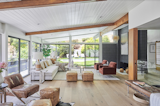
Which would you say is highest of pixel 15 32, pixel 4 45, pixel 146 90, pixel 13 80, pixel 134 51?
pixel 15 32

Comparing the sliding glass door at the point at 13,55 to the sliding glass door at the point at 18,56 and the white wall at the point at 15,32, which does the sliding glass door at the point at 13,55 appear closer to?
the sliding glass door at the point at 18,56

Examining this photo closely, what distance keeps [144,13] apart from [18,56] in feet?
19.5

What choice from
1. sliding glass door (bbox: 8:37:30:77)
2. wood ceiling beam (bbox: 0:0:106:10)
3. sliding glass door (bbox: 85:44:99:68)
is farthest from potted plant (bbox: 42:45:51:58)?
wood ceiling beam (bbox: 0:0:106:10)

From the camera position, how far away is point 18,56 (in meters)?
5.60

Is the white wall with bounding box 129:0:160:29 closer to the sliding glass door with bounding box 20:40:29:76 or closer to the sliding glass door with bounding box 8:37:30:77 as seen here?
the sliding glass door with bounding box 8:37:30:77

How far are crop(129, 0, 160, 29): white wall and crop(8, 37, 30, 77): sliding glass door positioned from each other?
543 centimetres

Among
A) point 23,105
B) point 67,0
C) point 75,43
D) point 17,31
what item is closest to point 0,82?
point 23,105

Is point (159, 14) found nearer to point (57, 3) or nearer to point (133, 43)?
point (133, 43)

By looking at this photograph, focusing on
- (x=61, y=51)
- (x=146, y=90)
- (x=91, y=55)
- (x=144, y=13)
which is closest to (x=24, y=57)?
(x=61, y=51)

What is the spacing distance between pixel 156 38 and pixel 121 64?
4314 mm

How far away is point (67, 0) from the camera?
106 inches

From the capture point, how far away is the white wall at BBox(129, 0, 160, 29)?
10.7 feet

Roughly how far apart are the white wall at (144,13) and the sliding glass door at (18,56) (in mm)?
5432

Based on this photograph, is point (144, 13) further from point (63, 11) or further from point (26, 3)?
point (26, 3)
